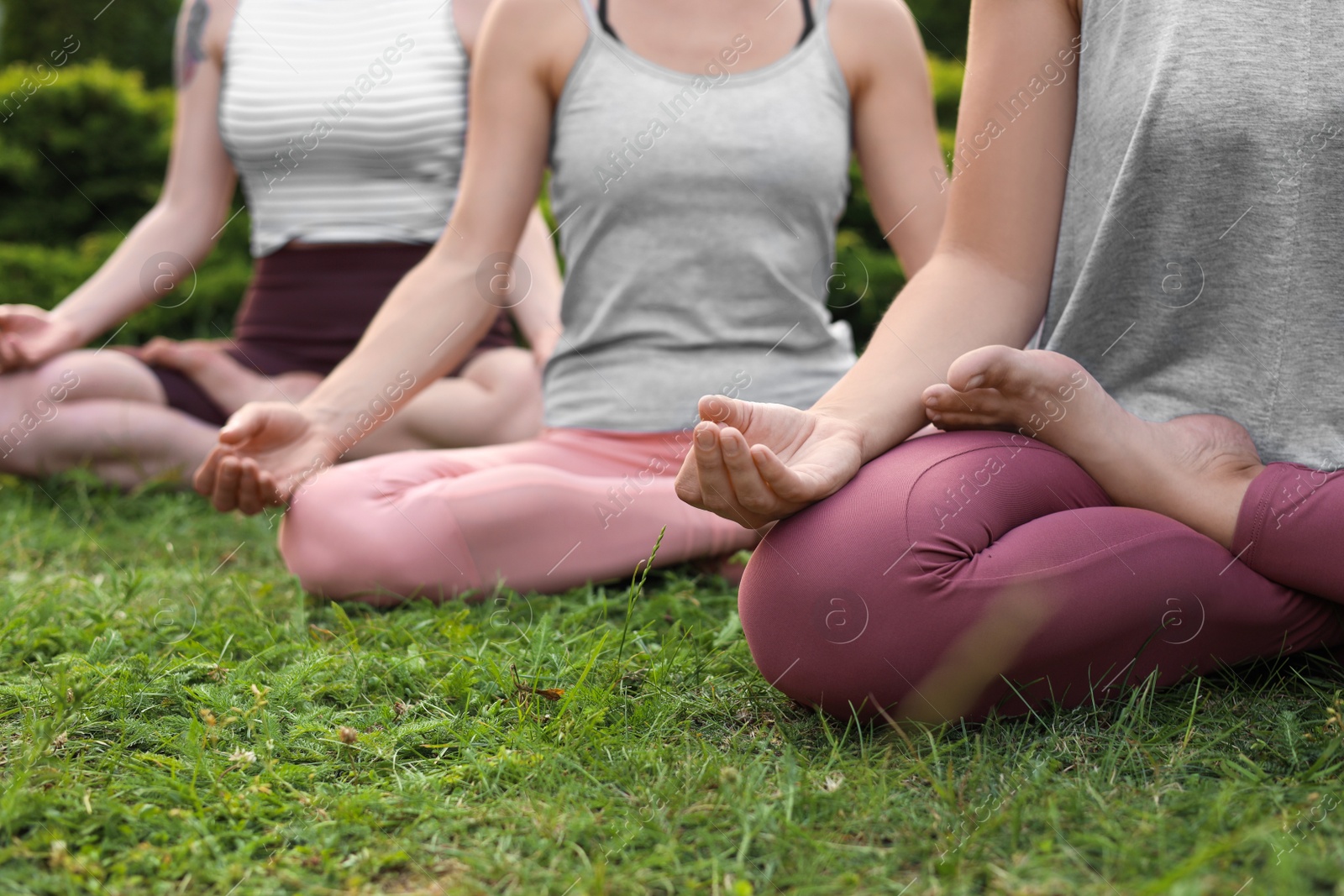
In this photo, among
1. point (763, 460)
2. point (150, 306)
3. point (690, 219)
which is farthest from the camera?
point (150, 306)

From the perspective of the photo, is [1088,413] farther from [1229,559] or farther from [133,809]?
[133,809]

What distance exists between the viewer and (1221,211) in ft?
4.80

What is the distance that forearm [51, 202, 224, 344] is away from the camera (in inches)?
115

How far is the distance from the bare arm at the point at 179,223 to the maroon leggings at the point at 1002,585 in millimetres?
2219

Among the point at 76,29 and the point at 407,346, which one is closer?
the point at 407,346

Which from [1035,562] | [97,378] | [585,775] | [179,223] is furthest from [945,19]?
[585,775]

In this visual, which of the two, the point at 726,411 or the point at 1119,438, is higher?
the point at 726,411

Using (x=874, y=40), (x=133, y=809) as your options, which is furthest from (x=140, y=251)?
(x=133, y=809)

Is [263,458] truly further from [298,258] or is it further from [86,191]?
[86,191]

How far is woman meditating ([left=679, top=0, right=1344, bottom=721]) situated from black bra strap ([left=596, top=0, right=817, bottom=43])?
2.48ft

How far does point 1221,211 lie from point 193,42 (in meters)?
2.72

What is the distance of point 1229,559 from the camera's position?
1392 mm

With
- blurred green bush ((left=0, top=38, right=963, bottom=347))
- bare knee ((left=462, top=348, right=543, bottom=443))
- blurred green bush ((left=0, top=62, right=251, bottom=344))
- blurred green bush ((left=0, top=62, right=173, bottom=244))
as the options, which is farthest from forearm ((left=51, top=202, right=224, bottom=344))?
blurred green bush ((left=0, top=62, right=173, bottom=244))

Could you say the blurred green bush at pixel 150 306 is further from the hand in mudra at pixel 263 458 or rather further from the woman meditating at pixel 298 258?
the hand in mudra at pixel 263 458
